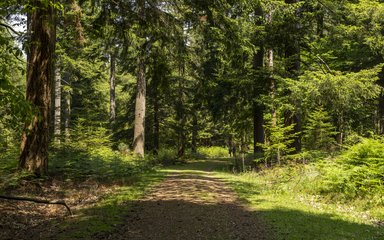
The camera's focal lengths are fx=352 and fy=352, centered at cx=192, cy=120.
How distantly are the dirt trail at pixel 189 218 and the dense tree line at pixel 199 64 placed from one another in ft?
9.78

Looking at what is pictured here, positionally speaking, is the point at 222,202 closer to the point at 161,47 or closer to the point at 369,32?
the point at 161,47

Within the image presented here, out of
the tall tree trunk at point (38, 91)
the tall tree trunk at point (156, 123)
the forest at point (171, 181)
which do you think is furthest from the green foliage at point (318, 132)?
the tall tree trunk at point (38, 91)

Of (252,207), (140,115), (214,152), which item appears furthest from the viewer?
(214,152)

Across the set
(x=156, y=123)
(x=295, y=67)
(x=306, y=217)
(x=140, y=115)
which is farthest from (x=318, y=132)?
(x=306, y=217)

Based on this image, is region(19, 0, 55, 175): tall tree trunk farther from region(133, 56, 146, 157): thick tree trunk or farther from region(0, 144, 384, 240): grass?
region(133, 56, 146, 157): thick tree trunk

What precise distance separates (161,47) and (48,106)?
3.61m

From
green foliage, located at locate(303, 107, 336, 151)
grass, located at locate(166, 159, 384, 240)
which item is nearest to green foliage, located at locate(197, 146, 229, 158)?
green foliage, located at locate(303, 107, 336, 151)

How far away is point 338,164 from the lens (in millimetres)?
11492

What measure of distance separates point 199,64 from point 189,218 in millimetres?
20264

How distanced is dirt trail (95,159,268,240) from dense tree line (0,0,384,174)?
2982 millimetres

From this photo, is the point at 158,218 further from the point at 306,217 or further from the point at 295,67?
the point at 295,67

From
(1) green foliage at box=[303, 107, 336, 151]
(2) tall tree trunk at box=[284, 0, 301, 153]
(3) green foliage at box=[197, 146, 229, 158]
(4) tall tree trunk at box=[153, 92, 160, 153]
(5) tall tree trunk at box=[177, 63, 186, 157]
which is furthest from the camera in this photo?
(3) green foliage at box=[197, 146, 229, 158]

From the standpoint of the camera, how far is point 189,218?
789 centimetres

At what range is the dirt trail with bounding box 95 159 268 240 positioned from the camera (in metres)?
6.64
